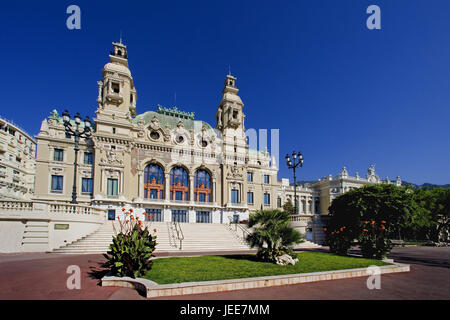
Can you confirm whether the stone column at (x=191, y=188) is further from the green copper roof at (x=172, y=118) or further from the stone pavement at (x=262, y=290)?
the stone pavement at (x=262, y=290)

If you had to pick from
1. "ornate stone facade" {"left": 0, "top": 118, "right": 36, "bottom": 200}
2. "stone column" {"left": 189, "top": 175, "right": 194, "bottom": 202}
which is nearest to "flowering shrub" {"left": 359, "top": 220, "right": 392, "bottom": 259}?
"stone column" {"left": 189, "top": 175, "right": 194, "bottom": 202}

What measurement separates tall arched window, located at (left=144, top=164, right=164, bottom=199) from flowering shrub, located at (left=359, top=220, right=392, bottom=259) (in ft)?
101

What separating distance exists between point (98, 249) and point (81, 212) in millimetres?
4596

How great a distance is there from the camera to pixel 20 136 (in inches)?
2554

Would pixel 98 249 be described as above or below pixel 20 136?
below

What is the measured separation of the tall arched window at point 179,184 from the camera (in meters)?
40.8

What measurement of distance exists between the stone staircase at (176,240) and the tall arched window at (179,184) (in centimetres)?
1024

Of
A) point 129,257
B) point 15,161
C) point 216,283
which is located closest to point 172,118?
point 129,257

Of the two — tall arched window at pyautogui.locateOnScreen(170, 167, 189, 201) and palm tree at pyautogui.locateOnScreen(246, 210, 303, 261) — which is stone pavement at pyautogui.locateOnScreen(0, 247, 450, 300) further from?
tall arched window at pyautogui.locateOnScreen(170, 167, 189, 201)

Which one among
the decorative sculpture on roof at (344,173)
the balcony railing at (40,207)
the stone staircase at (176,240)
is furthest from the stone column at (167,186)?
the decorative sculpture on roof at (344,173)

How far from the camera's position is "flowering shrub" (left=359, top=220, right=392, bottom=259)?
1520 cm

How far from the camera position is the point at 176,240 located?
25000 millimetres
